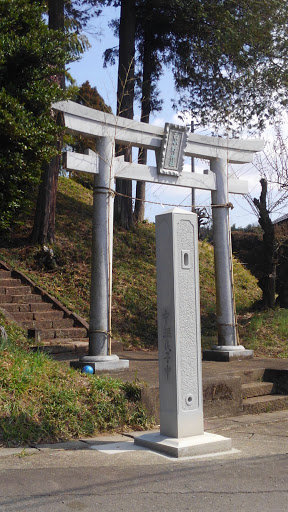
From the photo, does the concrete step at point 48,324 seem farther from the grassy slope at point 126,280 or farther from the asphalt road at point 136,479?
the asphalt road at point 136,479

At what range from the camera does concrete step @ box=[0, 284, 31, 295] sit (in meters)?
10.8

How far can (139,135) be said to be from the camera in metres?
7.93

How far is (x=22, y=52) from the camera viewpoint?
777cm

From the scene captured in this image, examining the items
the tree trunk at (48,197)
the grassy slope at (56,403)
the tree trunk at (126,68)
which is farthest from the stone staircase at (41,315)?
the tree trunk at (126,68)

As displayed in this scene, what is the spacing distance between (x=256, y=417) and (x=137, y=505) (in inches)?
128

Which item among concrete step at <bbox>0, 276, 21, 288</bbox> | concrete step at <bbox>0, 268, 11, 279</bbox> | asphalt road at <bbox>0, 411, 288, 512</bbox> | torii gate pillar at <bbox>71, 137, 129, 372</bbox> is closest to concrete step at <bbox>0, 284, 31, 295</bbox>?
concrete step at <bbox>0, 276, 21, 288</bbox>

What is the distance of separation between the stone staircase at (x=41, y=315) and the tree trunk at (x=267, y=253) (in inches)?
167

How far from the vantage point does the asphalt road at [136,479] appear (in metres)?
3.60

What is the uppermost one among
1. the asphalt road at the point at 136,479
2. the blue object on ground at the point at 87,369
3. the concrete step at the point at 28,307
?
the concrete step at the point at 28,307

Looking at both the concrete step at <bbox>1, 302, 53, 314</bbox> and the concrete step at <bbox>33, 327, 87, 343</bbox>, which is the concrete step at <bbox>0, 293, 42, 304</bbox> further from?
the concrete step at <bbox>33, 327, 87, 343</bbox>

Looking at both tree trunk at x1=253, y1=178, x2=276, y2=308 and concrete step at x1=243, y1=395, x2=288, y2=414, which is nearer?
concrete step at x1=243, y1=395, x2=288, y2=414

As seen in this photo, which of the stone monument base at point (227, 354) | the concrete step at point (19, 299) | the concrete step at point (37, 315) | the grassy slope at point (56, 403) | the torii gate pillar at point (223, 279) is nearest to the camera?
the grassy slope at point (56, 403)

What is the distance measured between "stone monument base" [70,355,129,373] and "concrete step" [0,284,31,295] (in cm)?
421

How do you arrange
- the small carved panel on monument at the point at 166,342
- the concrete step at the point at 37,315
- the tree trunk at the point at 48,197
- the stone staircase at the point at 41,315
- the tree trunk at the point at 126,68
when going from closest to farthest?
1. the small carved panel on monument at the point at 166,342
2. the stone staircase at the point at 41,315
3. the concrete step at the point at 37,315
4. the tree trunk at the point at 48,197
5. the tree trunk at the point at 126,68
